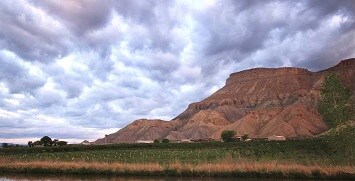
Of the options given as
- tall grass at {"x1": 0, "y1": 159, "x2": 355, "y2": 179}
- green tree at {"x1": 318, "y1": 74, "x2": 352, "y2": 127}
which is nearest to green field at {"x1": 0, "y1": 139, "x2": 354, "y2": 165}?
green tree at {"x1": 318, "y1": 74, "x2": 352, "y2": 127}

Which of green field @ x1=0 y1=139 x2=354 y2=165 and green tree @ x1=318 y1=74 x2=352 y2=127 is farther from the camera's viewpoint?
green field @ x1=0 y1=139 x2=354 y2=165

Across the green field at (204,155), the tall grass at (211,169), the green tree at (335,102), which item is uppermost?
the green tree at (335,102)

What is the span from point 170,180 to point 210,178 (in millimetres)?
4082

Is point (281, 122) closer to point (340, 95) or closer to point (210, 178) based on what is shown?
point (340, 95)

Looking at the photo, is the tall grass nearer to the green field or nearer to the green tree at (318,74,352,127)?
the green field

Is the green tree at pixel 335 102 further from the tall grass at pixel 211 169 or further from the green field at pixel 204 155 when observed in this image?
the tall grass at pixel 211 169

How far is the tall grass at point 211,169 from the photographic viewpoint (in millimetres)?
33031

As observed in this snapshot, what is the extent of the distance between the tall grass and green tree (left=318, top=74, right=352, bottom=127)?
1051cm

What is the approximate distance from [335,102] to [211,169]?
17612 millimetres

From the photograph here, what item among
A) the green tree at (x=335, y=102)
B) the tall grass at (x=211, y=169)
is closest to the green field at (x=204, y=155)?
the green tree at (x=335, y=102)

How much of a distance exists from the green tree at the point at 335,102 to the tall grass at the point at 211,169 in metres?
10.5

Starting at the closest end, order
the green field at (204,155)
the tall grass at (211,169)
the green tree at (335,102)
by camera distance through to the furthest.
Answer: the tall grass at (211,169)
the green tree at (335,102)
the green field at (204,155)

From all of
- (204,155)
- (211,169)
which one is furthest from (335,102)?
(204,155)

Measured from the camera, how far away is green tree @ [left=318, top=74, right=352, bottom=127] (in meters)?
42.7
